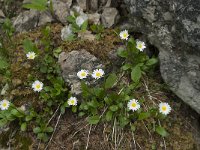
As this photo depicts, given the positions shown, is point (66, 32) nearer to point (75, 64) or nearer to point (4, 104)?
point (75, 64)

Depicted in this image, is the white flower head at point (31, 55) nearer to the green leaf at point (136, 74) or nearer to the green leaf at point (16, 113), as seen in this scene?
the green leaf at point (16, 113)

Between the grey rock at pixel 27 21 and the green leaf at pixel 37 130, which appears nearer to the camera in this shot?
the green leaf at pixel 37 130

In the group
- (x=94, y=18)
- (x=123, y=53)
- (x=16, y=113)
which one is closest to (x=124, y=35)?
(x=123, y=53)

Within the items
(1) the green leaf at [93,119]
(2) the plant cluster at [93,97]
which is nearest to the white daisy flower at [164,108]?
(2) the plant cluster at [93,97]

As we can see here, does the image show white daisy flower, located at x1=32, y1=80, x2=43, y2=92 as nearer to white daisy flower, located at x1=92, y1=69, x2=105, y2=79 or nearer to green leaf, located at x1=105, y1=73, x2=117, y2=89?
white daisy flower, located at x1=92, y1=69, x2=105, y2=79

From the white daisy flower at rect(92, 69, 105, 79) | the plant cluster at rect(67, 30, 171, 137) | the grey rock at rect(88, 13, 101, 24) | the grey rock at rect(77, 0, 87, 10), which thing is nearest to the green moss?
the plant cluster at rect(67, 30, 171, 137)

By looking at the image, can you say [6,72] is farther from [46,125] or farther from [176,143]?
[176,143]

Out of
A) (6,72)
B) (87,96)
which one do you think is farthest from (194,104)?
(6,72)

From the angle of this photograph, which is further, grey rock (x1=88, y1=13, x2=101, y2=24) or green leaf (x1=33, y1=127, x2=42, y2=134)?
grey rock (x1=88, y1=13, x2=101, y2=24)
